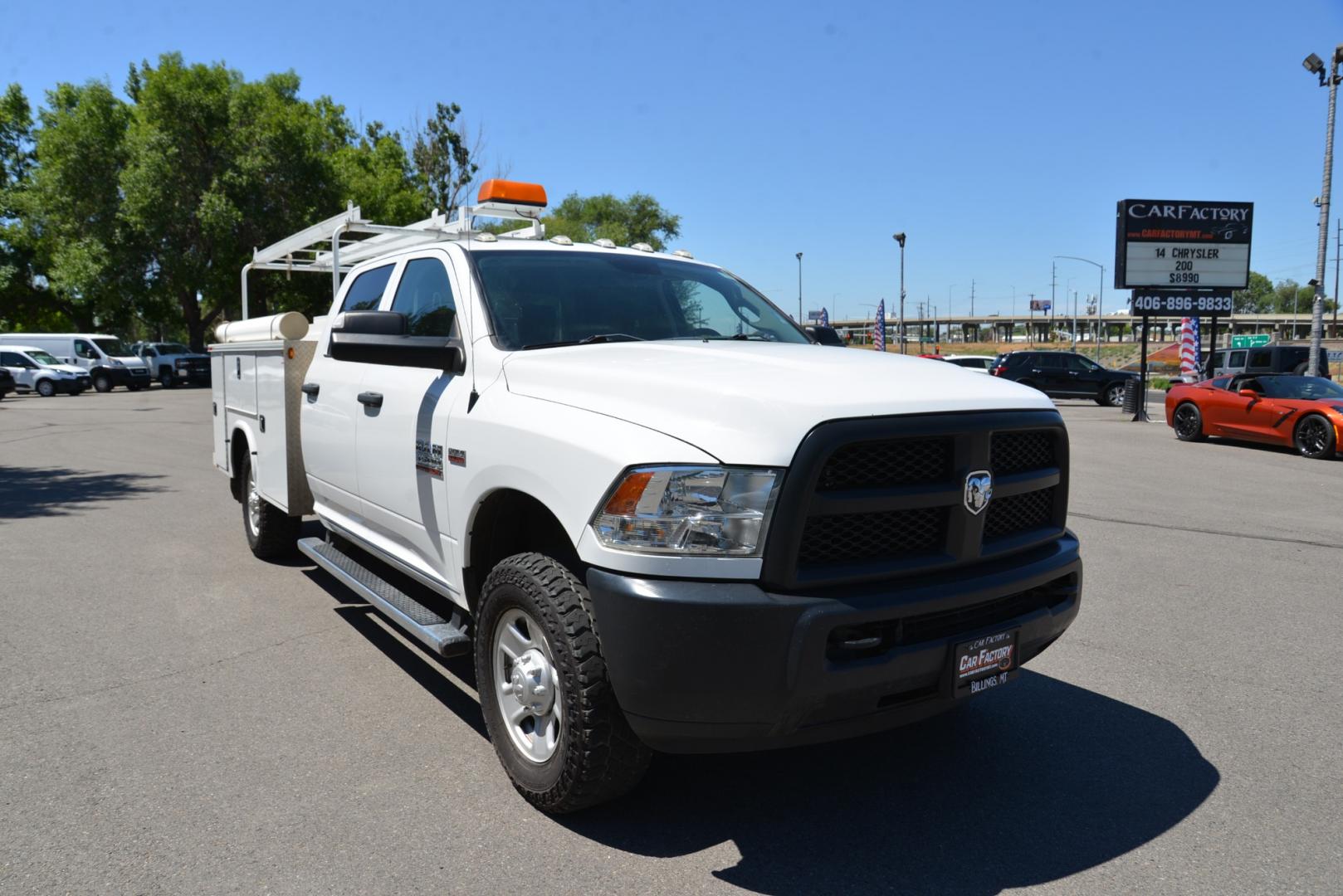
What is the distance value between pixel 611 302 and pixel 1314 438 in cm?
1435

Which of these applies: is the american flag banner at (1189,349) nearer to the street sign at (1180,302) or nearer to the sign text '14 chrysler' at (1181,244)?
the street sign at (1180,302)

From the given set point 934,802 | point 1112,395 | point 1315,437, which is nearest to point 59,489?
point 934,802

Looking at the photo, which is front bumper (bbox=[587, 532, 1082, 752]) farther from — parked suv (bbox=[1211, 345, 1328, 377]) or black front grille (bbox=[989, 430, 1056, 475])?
parked suv (bbox=[1211, 345, 1328, 377])

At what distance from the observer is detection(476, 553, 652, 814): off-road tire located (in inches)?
118

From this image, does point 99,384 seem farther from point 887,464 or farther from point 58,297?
point 887,464

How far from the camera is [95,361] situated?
3647cm

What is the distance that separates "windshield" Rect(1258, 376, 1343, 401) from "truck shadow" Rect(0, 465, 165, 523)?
53.1 feet

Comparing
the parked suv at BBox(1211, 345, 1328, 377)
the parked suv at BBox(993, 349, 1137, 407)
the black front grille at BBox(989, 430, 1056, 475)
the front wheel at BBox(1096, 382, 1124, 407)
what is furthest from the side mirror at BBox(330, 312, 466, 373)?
the front wheel at BBox(1096, 382, 1124, 407)

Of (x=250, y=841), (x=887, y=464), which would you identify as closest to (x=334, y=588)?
(x=250, y=841)

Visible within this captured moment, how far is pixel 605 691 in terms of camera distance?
299 centimetres

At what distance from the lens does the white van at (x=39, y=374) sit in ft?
113

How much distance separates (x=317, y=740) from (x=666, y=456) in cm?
216

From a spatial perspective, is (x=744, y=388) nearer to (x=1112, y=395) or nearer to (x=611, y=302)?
(x=611, y=302)

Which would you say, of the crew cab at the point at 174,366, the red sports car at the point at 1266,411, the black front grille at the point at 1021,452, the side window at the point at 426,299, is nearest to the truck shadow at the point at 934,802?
the black front grille at the point at 1021,452
